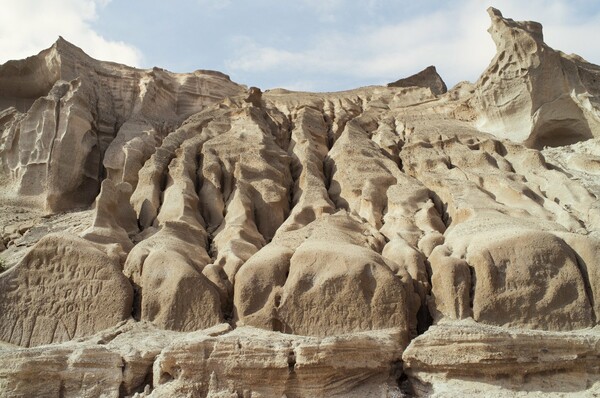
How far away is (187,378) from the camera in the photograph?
507 inches

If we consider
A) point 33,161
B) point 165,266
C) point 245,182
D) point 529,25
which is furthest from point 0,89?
point 529,25

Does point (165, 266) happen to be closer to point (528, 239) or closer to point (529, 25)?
point (528, 239)

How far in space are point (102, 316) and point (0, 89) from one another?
14567 mm

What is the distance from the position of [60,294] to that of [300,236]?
547cm

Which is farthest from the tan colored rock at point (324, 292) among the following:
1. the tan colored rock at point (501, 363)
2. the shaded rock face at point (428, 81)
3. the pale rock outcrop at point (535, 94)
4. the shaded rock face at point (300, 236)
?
the shaded rock face at point (428, 81)

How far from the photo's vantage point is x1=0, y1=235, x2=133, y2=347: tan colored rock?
14523 millimetres

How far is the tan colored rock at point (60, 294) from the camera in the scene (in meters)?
14.5

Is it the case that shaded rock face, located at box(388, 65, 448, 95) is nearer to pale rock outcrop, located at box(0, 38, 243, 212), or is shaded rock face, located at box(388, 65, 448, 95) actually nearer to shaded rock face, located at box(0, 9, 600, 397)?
shaded rock face, located at box(0, 9, 600, 397)

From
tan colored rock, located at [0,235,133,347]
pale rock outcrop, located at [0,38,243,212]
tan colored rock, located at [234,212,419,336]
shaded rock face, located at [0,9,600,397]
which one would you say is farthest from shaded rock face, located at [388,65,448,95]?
tan colored rock, located at [0,235,133,347]

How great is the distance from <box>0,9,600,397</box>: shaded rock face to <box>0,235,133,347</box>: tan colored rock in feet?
0.14

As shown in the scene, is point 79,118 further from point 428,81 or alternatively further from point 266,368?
point 428,81

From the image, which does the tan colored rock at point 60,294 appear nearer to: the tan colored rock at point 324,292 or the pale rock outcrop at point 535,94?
the tan colored rock at point 324,292

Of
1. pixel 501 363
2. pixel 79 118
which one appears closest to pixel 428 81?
pixel 79 118

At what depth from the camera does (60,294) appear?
14.9m
